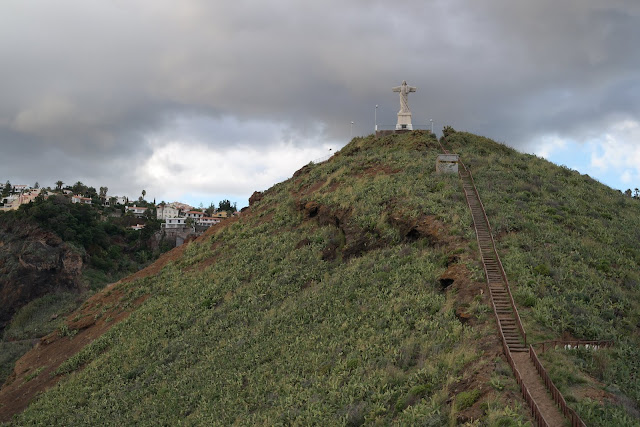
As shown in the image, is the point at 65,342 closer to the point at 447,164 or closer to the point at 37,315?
the point at 447,164

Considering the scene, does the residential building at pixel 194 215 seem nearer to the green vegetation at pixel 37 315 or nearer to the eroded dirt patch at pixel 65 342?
the green vegetation at pixel 37 315

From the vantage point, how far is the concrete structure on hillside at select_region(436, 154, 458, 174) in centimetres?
3259

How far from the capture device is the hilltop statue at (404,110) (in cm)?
4578

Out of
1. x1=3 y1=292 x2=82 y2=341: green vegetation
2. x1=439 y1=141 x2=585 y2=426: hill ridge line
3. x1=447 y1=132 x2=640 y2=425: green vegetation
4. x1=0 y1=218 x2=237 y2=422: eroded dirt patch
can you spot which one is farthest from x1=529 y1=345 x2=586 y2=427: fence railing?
x1=3 y1=292 x2=82 y2=341: green vegetation

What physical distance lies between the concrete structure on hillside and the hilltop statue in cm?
1404

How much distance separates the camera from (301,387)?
17.8 m

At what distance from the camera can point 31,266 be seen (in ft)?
242

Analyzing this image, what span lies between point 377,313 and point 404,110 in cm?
2957

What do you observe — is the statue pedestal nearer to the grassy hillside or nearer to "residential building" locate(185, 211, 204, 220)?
the grassy hillside

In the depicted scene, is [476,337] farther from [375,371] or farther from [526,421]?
[526,421]

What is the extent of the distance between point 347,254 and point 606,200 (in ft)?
57.3

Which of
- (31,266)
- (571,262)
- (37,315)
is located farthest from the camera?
(31,266)

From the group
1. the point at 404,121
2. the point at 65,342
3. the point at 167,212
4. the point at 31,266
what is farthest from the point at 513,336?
the point at 167,212

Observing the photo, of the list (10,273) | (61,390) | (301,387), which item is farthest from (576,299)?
(10,273)
